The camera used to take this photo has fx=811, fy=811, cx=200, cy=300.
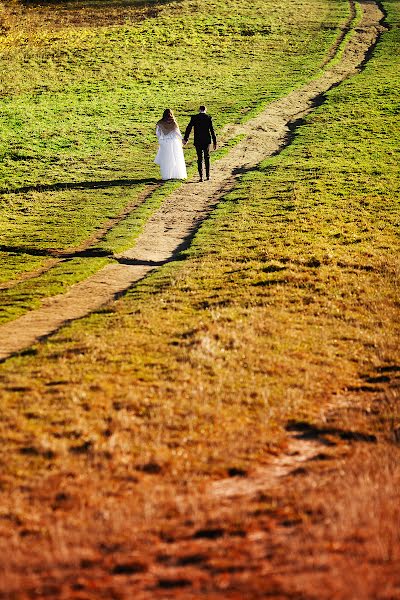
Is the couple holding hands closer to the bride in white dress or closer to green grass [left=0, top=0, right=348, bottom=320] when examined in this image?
the bride in white dress

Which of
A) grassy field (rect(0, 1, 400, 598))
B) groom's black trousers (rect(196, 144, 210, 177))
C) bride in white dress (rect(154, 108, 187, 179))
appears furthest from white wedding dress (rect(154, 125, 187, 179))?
grassy field (rect(0, 1, 400, 598))

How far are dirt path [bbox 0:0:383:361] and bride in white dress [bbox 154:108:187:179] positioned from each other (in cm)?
80

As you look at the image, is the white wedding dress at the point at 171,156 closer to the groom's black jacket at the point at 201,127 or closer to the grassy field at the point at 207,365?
the groom's black jacket at the point at 201,127

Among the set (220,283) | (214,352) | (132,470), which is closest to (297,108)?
(220,283)

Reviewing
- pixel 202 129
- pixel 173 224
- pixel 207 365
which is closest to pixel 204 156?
pixel 202 129

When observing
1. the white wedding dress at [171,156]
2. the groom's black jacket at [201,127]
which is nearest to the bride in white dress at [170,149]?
the white wedding dress at [171,156]

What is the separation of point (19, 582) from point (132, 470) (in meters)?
2.49

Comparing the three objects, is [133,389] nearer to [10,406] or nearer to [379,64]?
[10,406]

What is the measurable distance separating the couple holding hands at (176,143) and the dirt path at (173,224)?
797 mm

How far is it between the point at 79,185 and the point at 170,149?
151 inches

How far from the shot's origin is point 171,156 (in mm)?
31297

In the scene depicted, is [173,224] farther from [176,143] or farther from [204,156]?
[176,143]

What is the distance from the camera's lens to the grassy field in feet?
28.5

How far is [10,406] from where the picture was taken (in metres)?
10.6
